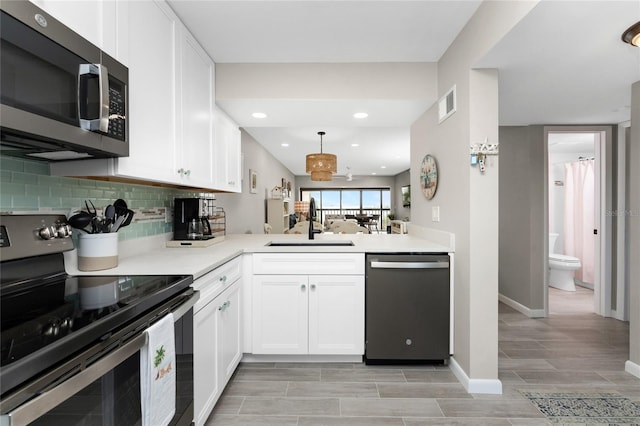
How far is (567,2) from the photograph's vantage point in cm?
137

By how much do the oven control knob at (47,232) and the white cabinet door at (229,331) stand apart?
811mm

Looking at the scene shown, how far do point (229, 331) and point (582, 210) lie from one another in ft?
17.7

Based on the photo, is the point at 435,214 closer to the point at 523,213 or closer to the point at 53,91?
the point at 523,213

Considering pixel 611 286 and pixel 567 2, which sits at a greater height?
pixel 567 2

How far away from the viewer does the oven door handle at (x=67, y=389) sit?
0.61 metres

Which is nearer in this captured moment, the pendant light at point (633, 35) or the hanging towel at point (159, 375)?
the hanging towel at point (159, 375)

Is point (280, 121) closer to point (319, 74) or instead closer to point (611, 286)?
point (319, 74)

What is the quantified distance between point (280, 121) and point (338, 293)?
1742 millimetres

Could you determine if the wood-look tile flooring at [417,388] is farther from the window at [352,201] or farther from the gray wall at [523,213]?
the window at [352,201]

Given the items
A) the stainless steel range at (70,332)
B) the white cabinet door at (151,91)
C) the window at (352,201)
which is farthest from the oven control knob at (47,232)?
the window at (352,201)

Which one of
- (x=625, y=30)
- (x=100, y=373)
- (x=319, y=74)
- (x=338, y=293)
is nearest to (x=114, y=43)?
(x=100, y=373)

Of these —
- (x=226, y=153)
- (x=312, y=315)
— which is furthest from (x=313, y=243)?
(x=226, y=153)

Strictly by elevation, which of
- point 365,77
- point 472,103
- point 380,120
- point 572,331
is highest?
point 365,77

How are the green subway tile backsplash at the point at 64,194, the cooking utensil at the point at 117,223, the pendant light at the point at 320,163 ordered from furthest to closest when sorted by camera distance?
1. the pendant light at the point at 320,163
2. the cooking utensil at the point at 117,223
3. the green subway tile backsplash at the point at 64,194
